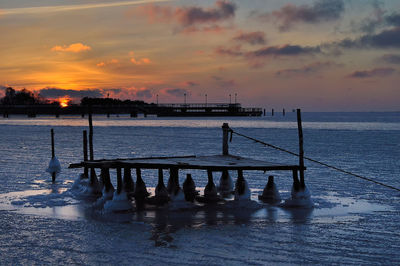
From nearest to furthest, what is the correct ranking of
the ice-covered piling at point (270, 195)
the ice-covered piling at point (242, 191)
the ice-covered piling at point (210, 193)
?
the ice-covered piling at point (242, 191)
the ice-covered piling at point (270, 195)
the ice-covered piling at point (210, 193)

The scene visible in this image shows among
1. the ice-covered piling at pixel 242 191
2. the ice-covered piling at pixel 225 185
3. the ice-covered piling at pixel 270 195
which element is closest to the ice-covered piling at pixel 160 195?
the ice-covered piling at pixel 242 191

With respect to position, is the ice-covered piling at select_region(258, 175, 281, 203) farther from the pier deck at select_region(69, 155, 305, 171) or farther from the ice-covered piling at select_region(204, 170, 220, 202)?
the ice-covered piling at select_region(204, 170, 220, 202)

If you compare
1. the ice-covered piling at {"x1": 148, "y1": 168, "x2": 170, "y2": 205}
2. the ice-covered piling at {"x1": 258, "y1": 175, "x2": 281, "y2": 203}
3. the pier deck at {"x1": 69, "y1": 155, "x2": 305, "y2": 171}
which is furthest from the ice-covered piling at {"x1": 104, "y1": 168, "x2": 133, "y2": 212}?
the ice-covered piling at {"x1": 258, "y1": 175, "x2": 281, "y2": 203}

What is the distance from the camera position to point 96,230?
14.2m

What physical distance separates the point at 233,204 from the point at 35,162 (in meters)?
21.4

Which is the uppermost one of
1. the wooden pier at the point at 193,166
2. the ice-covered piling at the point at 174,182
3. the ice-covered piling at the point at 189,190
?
the wooden pier at the point at 193,166

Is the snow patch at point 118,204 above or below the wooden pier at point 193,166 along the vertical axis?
below

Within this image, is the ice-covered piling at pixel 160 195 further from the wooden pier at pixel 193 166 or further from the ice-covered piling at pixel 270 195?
the ice-covered piling at pixel 270 195

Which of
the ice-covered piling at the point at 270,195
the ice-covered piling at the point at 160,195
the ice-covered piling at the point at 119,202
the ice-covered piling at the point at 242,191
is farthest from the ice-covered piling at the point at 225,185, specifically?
the ice-covered piling at the point at 119,202

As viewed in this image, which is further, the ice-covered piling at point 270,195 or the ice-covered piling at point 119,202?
the ice-covered piling at point 270,195

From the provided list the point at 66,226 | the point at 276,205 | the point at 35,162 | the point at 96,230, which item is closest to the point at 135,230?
the point at 96,230

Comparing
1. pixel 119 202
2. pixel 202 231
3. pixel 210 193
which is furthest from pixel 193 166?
pixel 202 231

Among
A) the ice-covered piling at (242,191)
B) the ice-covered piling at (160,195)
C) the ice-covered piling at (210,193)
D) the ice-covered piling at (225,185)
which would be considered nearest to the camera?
the ice-covered piling at (242,191)

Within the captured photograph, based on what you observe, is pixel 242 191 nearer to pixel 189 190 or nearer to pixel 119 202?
pixel 189 190
